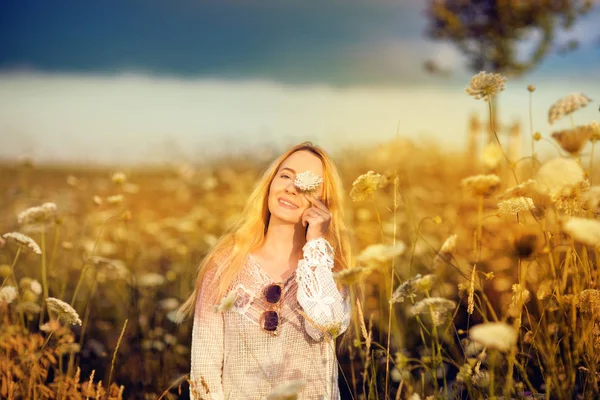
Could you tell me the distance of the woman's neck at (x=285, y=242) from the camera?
93.0 inches

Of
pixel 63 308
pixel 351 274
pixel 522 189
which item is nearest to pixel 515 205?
pixel 522 189

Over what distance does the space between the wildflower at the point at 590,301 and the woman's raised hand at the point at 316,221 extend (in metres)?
0.83

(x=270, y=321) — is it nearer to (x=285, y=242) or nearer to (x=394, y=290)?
(x=285, y=242)

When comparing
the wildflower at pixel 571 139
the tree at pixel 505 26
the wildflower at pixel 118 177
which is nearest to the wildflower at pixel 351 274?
the wildflower at pixel 571 139

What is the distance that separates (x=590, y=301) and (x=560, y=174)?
1.21 ft

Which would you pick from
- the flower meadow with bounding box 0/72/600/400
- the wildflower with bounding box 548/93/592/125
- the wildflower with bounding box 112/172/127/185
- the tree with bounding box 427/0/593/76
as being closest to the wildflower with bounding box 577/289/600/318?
the flower meadow with bounding box 0/72/600/400

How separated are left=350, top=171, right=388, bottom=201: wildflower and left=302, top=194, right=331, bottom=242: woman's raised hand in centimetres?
22

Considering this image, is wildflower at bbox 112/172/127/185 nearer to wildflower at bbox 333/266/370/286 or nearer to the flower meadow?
the flower meadow

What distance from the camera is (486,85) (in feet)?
6.29

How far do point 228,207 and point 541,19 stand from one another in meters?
6.40

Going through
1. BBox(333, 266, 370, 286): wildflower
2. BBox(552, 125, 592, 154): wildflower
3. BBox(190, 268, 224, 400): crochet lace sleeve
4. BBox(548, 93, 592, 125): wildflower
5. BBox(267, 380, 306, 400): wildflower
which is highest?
BBox(548, 93, 592, 125): wildflower

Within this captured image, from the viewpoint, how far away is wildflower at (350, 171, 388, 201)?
192 centimetres

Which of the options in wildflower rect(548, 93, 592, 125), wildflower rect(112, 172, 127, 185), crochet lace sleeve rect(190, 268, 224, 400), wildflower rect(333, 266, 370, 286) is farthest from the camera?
wildflower rect(112, 172, 127, 185)

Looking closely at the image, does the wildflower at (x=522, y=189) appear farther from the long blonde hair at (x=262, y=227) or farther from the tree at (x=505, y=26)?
the tree at (x=505, y=26)
